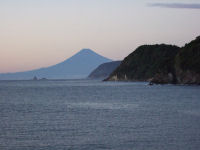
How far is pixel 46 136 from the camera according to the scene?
34.5 m

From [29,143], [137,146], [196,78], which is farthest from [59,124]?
[196,78]

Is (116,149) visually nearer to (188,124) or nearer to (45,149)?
(45,149)

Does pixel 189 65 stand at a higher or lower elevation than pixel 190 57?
lower

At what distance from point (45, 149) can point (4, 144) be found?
390cm

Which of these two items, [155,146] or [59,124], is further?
[59,124]

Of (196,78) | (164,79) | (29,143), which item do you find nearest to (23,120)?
(29,143)

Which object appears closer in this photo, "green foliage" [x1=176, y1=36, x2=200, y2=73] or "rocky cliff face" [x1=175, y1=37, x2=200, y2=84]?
"rocky cliff face" [x1=175, y1=37, x2=200, y2=84]

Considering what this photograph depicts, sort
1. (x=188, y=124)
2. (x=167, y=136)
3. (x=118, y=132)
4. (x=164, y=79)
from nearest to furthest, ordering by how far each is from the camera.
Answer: (x=167, y=136) → (x=118, y=132) → (x=188, y=124) → (x=164, y=79)

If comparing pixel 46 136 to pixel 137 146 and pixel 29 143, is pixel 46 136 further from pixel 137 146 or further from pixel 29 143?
pixel 137 146

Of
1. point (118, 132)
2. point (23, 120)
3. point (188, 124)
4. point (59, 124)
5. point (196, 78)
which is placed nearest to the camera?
point (118, 132)

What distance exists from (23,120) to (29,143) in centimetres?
1621

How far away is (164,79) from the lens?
585 ft

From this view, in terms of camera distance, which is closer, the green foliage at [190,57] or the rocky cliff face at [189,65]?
the rocky cliff face at [189,65]

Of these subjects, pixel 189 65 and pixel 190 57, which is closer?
pixel 189 65
